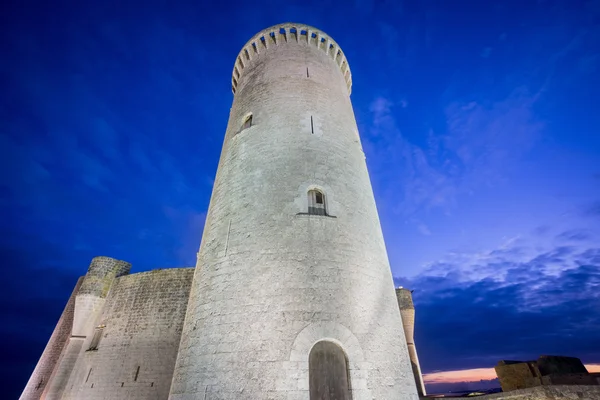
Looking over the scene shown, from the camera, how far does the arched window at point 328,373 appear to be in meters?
5.58

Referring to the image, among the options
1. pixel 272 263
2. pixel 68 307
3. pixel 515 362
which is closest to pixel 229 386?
pixel 272 263

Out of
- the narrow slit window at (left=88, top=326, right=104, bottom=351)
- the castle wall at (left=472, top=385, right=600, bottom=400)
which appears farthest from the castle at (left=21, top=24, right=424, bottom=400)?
the castle wall at (left=472, top=385, right=600, bottom=400)

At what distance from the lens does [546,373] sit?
9188mm

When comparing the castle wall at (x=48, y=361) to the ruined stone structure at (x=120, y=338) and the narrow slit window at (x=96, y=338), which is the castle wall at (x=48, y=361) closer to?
the ruined stone structure at (x=120, y=338)

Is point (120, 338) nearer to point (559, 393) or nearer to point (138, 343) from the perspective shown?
point (138, 343)

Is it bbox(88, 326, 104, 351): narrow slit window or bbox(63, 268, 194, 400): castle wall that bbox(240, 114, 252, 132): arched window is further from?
bbox(88, 326, 104, 351): narrow slit window

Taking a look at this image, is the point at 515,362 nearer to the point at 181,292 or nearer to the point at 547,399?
the point at 547,399

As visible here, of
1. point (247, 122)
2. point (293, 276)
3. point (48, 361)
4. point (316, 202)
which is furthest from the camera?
point (48, 361)

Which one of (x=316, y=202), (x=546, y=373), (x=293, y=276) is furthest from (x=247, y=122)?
(x=546, y=373)

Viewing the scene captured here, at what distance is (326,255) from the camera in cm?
678

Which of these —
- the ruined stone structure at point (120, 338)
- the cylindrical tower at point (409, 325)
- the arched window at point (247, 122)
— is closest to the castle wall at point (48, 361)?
the ruined stone structure at point (120, 338)

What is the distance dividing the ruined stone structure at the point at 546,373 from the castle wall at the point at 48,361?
20.5 m

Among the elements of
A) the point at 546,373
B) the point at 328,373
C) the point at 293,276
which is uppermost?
the point at 293,276

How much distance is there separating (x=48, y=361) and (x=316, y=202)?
19.7m
